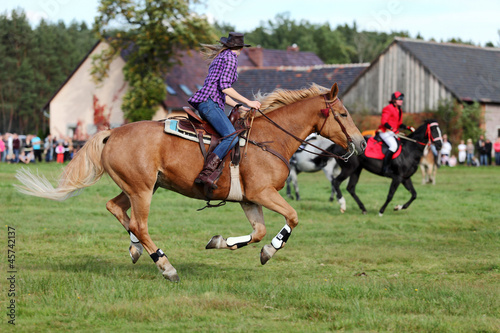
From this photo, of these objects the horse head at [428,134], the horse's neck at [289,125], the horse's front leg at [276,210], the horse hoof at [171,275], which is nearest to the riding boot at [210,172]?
the horse's front leg at [276,210]

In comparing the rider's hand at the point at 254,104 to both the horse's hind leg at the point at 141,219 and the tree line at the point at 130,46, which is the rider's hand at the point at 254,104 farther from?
the tree line at the point at 130,46

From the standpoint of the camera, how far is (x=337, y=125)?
8938 millimetres

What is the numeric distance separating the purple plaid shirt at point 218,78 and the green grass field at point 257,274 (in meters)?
1.80

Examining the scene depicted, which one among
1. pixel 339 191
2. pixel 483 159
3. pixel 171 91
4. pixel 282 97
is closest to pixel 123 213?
pixel 282 97

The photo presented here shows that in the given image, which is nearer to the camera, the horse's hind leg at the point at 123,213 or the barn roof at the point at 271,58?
the horse's hind leg at the point at 123,213

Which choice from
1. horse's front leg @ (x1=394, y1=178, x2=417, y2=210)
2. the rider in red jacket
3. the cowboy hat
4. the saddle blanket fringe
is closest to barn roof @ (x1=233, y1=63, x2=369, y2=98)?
the rider in red jacket

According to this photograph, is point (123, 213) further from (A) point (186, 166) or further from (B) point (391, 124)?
(B) point (391, 124)

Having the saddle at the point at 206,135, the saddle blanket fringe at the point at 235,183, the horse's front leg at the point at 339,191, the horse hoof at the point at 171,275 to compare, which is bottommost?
the horse's front leg at the point at 339,191

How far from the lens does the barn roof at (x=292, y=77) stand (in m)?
51.8

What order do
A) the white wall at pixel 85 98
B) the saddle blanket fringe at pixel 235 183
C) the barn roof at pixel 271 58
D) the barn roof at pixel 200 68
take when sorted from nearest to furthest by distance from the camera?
the saddle blanket fringe at pixel 235 183
the barn roof at pixel 200 68
the white wall at pixel 85 98
the barn roof at pixel 271 58

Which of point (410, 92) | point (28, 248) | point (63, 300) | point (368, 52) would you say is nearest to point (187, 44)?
point (410, 92)

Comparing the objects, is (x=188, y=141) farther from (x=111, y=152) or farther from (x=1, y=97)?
(x=1, y=97)

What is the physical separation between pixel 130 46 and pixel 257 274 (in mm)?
45567

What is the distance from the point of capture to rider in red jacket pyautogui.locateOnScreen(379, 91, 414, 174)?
56.1ft
